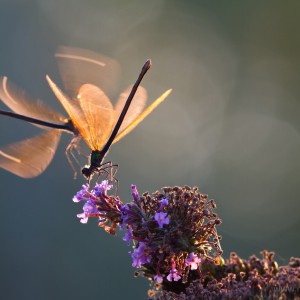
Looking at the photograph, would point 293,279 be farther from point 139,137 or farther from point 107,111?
point 139,137

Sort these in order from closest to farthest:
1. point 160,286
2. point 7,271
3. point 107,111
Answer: point 160,286 → point 107,111 → point 7,271

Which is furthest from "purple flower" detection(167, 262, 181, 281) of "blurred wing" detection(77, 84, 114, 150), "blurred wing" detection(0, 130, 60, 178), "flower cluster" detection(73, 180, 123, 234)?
"blurred wing" detection(0, 130, 60, 178)

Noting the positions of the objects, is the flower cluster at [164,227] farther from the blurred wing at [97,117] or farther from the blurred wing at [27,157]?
the blurred wing at [27,157]

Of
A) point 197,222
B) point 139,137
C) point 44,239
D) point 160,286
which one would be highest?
point 139,137

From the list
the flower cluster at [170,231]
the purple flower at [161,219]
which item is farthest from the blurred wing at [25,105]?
the purple flower at [161,219]

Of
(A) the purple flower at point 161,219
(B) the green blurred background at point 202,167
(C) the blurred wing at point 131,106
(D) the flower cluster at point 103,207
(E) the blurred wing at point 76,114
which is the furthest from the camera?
(B) the green blurred background at point 202,167

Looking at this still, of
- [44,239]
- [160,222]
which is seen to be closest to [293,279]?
[160,222]

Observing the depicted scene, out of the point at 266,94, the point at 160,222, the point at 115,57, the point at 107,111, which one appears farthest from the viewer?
the point at 115,57
